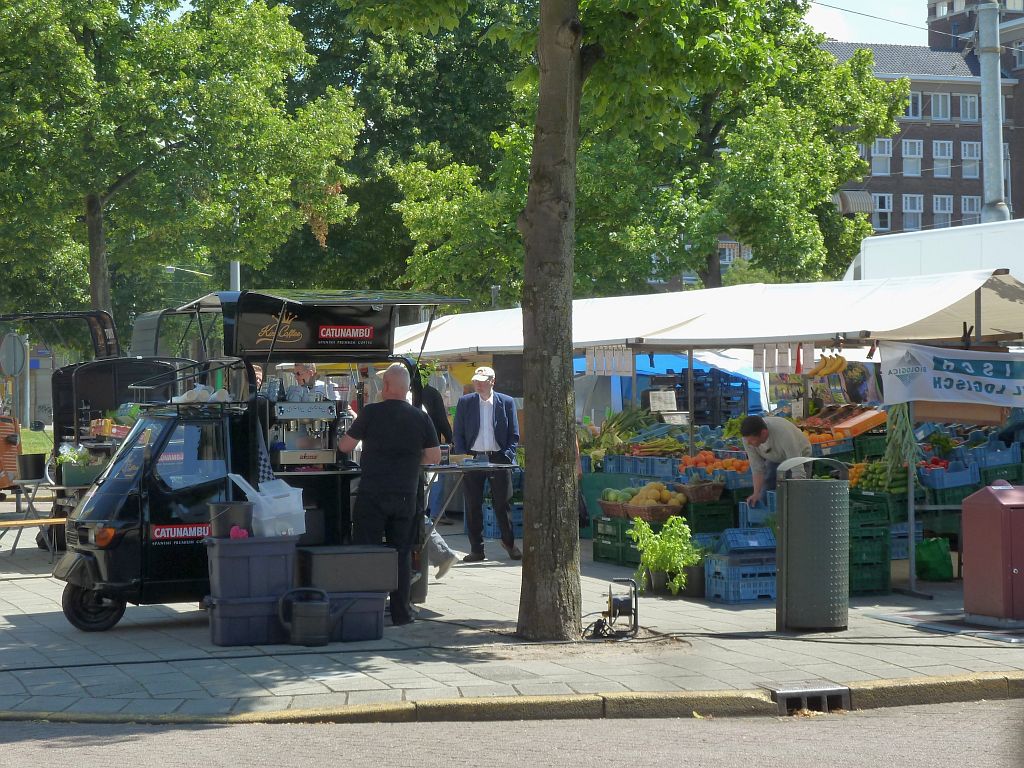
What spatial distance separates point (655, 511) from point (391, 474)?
3.66m

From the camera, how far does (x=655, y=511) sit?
12.6m

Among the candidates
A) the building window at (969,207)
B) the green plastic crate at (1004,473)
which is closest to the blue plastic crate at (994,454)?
the green plastic crate at (1004,473)

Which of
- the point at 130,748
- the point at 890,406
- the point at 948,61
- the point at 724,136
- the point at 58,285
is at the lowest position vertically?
the point at 130,748

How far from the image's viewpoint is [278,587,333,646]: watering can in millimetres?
8836

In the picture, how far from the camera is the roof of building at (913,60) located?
72.2 m

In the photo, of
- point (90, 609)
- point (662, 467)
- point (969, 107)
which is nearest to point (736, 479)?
point (662, 467)

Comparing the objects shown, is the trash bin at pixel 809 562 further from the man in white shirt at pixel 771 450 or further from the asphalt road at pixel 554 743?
the man in white shirt at pixel 771 450

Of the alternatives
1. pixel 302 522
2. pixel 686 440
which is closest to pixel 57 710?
pixel 302 522

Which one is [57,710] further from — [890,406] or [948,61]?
[948,61]

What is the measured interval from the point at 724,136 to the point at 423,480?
21680 mm

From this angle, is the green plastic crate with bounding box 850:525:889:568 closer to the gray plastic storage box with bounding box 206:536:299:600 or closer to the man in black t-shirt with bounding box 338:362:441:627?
the man in black t-shirt with bounding box 338:362:441:627

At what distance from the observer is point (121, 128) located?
21469 mm

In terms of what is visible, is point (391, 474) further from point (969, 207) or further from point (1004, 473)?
point (969, 207)

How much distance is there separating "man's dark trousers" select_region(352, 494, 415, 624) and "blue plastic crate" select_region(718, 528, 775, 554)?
2.70 m
